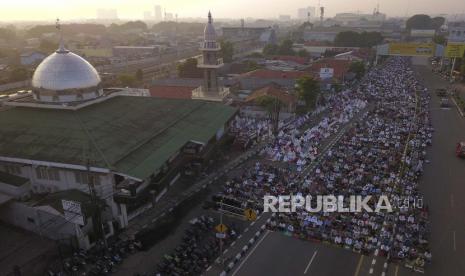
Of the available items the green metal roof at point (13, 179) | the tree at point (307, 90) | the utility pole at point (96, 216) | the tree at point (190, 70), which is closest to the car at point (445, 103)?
the tree at point (307, 90)

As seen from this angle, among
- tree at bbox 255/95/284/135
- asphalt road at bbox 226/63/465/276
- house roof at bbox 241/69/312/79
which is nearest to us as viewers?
asphalt road at bbox 226/63/465/276

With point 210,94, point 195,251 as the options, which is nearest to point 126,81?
point 210,94

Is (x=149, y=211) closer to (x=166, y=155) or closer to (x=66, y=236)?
(x=166, y=155)

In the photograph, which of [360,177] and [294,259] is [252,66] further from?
[294,259]

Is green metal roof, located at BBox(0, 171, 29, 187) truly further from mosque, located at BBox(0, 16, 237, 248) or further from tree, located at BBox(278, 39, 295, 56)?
tree, located at BBox(278, 39, 295, 56)

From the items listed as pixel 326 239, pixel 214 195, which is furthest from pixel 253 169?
pixel 326 239

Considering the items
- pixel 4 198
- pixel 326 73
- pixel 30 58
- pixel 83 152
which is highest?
pixel 30 58

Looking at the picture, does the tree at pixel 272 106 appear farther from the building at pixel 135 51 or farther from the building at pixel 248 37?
the building at pixel 248 37

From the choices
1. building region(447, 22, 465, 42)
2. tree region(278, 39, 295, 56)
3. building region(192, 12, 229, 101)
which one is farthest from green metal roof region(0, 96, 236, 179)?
tree region(278, 39, 295, 56)
